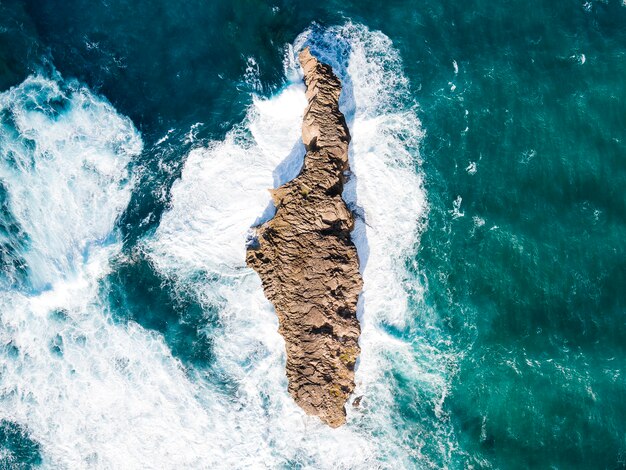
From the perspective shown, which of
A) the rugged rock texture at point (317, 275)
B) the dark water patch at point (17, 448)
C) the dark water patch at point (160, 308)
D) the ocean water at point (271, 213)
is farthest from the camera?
the dark water patch at point (17, 448)

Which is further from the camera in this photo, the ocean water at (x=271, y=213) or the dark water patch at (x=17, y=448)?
the dark water patch at (x=17, y=448)

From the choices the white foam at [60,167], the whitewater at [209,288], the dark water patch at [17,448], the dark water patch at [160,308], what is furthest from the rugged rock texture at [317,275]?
the dark water patch at [17,448]

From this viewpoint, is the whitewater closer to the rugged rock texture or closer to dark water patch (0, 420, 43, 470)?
→ dark water patch (0, 420, 43, 470)

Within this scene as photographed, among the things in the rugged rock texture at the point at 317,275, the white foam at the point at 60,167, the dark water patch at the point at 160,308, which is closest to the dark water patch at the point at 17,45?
the white foam at the point at 60,167

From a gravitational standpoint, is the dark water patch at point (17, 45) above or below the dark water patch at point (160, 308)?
above

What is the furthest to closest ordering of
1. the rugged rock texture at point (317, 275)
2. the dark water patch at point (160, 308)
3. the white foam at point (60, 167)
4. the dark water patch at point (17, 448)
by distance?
the dark water patch at point (17, 448)
the white foam at point (60, 167)
the dark water patch at point (160, 308)
the rugged rock texture at point (317, 275)

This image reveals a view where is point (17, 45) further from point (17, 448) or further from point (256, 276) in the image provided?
point (17, 448)

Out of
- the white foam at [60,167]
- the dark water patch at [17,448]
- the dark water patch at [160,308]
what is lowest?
the dark water patch at [17,448]

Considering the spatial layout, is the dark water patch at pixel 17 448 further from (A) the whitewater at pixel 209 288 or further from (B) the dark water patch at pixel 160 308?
(B) the dark water patch at pixel 160 308
